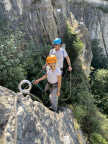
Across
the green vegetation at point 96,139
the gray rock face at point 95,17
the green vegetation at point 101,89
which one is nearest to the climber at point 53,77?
the green vegetation at point 96,139

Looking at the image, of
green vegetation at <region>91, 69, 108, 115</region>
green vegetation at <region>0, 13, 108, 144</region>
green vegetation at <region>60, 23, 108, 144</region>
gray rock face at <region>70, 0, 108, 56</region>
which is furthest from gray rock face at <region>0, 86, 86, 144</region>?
gray rock face at <region>70, 0, 108, 56</region>

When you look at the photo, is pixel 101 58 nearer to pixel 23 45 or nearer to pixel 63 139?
pixel 23 45

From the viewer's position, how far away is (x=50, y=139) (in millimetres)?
3152

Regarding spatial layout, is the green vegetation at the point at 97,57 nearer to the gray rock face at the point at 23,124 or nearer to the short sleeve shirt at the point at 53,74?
the short sleeve shirt at the point at 53,74

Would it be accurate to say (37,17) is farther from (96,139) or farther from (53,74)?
(96,139)

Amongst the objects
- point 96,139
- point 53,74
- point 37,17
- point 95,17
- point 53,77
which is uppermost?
point 37,17

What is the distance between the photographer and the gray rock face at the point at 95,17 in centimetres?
1772

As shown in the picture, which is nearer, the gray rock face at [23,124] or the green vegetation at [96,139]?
the gray rock face at [23,124]

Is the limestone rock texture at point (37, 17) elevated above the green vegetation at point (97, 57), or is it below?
above

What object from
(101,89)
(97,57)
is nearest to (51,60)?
(101,89)

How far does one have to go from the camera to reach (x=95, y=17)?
19094 millimetres

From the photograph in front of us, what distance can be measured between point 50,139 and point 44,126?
0.30 metres

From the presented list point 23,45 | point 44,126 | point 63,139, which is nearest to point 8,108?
point 44,126

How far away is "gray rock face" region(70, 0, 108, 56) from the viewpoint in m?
17.7
